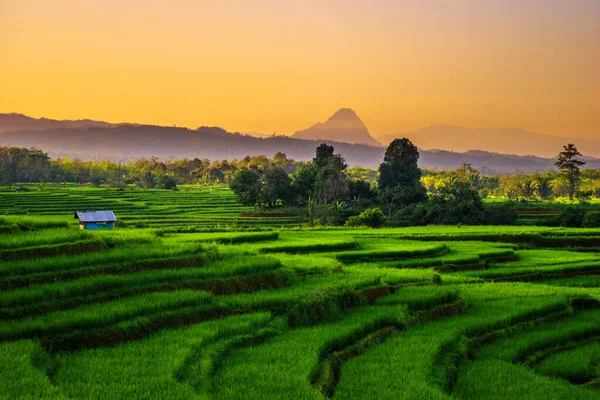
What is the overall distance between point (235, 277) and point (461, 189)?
31.2 meters

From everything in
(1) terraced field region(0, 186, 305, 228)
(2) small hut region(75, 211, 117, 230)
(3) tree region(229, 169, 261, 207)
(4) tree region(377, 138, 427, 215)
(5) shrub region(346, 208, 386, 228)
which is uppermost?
(4) tree region(377, 138, 427, 215)

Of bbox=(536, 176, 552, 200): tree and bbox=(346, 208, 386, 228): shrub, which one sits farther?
bbox=(536, 176, 552, 200): tree

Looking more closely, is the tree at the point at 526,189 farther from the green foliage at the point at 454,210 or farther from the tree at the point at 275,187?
the green foliage at the point at 454,210

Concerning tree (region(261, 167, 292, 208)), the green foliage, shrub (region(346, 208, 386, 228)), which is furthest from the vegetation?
tree (region(261, 167, 292, 208))

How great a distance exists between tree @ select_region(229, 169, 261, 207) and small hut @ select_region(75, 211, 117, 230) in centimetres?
2514

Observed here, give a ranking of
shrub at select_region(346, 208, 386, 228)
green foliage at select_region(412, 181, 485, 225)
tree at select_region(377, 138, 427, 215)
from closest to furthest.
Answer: shrub at select_region(346, 208, 386, 228) < green foliage at select_region(412, 181, 485, 225) < tree at select_region(377, 138, 427, 215)

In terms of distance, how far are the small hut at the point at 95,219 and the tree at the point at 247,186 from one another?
25.1m

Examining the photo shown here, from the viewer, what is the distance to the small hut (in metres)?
22.9

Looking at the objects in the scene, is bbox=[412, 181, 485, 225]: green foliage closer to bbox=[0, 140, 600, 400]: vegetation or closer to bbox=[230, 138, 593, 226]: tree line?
bbox=[230, 138, 593, 226]: tree line

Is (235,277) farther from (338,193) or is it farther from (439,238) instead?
(338,193)

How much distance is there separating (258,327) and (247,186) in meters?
39.9

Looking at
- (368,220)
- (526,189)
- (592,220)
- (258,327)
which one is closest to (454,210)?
(368,220)

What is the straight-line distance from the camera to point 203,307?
9945 millimetres

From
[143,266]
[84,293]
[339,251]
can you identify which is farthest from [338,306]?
[339,251]
